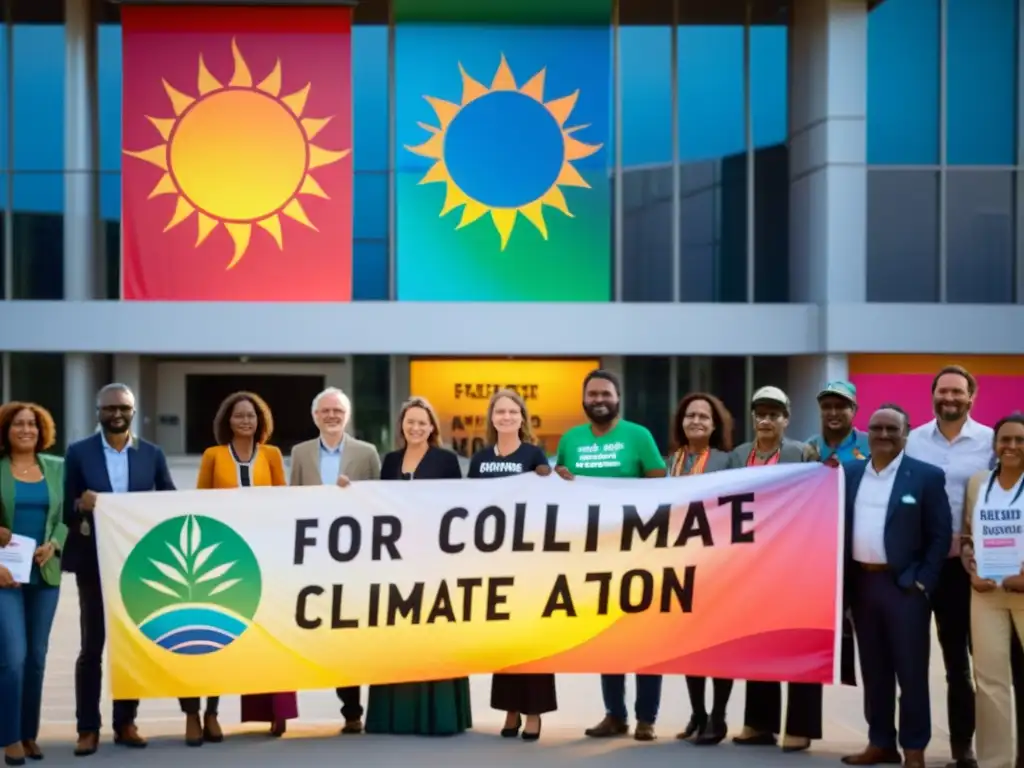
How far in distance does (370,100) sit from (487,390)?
4.94 metres

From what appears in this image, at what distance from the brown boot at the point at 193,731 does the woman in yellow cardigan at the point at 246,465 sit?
0.10 meters

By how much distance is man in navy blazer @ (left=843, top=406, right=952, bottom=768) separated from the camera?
20.2 ft

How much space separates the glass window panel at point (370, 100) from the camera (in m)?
19.1

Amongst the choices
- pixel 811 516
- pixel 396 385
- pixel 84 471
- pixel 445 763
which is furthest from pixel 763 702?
pixel 396 385

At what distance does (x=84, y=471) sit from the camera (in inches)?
262

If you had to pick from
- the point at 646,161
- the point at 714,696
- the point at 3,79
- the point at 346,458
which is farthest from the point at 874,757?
the point at 3,79

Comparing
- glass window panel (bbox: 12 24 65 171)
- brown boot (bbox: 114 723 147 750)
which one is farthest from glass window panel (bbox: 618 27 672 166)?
brown boot (bbox: 114 723 147 750)

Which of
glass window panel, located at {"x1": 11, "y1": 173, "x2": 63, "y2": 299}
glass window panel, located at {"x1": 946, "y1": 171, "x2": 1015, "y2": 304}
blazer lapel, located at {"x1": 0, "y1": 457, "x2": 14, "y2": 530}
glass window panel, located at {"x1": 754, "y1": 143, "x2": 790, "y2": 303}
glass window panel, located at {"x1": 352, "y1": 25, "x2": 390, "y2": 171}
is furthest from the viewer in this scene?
glass window panel, located at {"x1": 754, "y1": 143, "x2": 790, "y2": 303}

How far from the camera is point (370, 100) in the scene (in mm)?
19125

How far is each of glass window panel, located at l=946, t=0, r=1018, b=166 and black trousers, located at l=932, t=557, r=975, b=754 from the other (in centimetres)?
1389

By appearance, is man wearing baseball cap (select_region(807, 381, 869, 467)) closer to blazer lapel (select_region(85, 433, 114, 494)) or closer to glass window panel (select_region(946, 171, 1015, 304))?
blazer lapel (select_region(85, 433, 114, 494))

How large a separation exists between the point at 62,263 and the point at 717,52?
11.0m

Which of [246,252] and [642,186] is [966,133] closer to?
[642,186]

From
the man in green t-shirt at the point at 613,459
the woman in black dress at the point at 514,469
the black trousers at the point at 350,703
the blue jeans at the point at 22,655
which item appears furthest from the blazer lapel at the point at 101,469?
the man in green t-shirt at the point at 613,459
